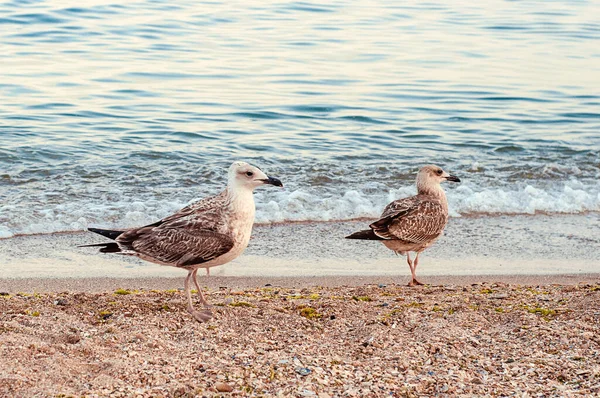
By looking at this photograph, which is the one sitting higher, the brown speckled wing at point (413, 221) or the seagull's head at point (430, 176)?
the seagull's head at point (430, 176)

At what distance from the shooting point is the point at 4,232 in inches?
359

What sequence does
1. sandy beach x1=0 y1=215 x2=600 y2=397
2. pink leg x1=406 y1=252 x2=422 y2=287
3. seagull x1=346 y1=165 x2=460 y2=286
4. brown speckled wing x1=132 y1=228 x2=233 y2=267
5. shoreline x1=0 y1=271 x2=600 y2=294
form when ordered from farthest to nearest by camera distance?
seagull x1=346 y1=165 x2=460 y2=286 < pink leg x1=406 y1=252 x2=422 y2=287 < shoreline x1=0 y1=271 x2=600 y2=294 < brown speckled wing x1=132 y1=228 x2=233 y2=267 < sandy beach x1=0 y1=215 x2=600 y2=397

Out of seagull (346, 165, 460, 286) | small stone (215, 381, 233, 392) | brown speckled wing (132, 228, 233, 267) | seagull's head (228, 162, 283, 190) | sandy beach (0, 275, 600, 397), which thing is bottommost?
seagull (346, 165, 460, 286)

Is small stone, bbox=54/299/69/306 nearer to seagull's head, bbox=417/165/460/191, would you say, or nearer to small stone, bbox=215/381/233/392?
small stone, bbox=215/381/233/392

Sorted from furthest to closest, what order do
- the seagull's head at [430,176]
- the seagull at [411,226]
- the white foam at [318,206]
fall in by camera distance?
the white foam at [318,206], the seagull's head at [430,176], the seagull at [411,226]

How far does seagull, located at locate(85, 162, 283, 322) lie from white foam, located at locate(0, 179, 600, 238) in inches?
133

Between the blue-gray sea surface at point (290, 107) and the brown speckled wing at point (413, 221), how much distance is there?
6.12 feet

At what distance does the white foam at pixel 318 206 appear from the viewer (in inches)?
380

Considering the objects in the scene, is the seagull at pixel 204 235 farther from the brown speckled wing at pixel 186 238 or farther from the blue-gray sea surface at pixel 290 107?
the blue-gray sea surface at pixel 290 107

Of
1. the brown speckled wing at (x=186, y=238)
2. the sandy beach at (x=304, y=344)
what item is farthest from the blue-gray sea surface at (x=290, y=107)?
the sandy beach at (x=304, y=344)

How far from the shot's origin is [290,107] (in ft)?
54.1

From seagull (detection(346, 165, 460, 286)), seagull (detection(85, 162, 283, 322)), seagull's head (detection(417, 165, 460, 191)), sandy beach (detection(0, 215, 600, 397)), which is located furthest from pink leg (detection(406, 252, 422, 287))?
seagull (detection(85, 162, 283, 322))

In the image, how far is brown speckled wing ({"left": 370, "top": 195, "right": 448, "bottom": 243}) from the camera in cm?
811

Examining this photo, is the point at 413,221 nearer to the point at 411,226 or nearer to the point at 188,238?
the point at 411,226
